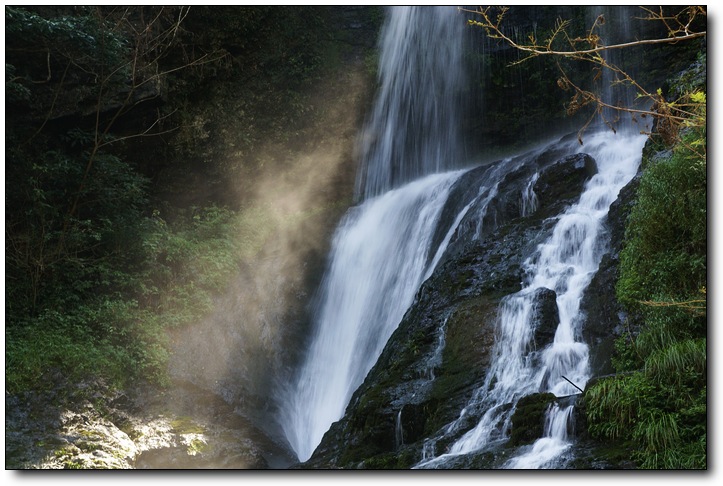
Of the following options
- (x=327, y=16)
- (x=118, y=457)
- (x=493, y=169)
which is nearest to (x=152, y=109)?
(x=327, y=16)

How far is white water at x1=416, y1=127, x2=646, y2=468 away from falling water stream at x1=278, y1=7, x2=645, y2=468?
0.03 feet

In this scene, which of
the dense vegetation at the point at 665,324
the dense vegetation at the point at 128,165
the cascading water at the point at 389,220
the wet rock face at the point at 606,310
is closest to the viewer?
the dense vegetation at the point at 665,324

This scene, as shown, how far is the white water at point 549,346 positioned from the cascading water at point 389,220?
1968mm

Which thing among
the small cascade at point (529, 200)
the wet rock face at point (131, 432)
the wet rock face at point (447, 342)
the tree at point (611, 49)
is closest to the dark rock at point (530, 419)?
the wet rock face at point (447, 342)

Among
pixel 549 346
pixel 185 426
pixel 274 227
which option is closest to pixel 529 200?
pixel 549 346

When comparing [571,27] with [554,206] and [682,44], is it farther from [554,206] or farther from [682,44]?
[682,44]

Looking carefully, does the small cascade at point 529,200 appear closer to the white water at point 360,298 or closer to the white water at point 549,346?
the white water at point 549,346

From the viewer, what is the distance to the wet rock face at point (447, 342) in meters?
6.45

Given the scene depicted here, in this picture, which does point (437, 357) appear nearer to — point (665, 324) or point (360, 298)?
point (665, 324)

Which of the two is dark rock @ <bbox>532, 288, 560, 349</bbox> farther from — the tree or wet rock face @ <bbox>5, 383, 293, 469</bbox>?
wet rock face @ <bbox>5, 383, 293, 469</bbox>

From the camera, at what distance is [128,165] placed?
1045 centimetres

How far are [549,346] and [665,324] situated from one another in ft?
3.73

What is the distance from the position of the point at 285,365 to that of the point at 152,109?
4.59 meters

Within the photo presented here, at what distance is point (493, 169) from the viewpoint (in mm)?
10672
